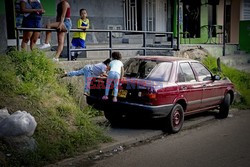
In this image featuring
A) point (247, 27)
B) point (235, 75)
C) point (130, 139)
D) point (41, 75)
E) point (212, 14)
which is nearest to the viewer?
point (130, 139)

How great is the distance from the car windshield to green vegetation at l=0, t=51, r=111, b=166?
62.8 inches

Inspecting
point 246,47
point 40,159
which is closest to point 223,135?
point 40,159

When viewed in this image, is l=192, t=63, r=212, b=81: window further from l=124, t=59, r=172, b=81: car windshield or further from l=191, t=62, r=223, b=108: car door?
l=124, t=59, r=172, b=81: car windshield

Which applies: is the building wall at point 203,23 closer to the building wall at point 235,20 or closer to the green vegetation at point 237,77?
the building wall at point 235,20

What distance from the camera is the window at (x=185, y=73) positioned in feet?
26.4

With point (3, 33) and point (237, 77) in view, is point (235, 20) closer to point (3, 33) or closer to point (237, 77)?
point (237, 77)

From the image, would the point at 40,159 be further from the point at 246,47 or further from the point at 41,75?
the point at 246,47

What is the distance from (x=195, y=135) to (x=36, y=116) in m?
3.50

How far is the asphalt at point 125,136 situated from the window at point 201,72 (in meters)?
1.17

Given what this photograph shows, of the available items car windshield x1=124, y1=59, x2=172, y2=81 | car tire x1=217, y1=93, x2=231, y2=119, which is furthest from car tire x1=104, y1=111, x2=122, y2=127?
car tire x1=217, y1=93, x2=231, y2=119

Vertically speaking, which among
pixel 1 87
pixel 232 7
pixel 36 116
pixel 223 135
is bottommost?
pixel 223 135

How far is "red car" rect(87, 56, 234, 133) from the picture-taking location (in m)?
7.25

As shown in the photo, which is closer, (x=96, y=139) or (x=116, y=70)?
(x=96, y=139)

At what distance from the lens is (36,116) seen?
6418 millimetres
